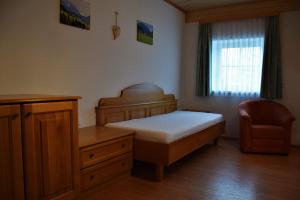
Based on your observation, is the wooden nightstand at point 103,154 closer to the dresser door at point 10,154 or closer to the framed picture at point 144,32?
the dresser door at point 10,154

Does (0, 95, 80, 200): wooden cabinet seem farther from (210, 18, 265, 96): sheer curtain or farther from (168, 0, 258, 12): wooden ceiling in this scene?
(210, 18, 265, 96): sheer curtain

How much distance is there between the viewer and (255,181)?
9.36 ft

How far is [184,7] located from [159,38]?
101 cm

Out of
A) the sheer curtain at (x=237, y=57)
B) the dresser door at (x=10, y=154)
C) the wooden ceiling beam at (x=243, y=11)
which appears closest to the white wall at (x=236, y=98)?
the wooden ceiling beam at (x=243, y=11)

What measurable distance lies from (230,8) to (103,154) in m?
3.82

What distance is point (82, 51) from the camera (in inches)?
117

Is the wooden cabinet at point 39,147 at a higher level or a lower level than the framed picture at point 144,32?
lower

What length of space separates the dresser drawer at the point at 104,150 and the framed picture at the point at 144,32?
1814 millimetres

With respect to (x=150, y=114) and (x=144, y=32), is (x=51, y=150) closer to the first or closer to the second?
(x=150, y=114)

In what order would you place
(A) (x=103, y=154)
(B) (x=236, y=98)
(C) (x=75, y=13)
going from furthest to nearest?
(B) (x=236, y=98)
(C) (x=75, y=13)
(A) (x=103, y=154)

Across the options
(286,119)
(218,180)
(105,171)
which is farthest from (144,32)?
(286,119)

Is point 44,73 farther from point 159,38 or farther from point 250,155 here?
point 250,155

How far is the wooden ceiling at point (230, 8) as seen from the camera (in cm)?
444

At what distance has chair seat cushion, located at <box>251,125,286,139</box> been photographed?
3861mm
